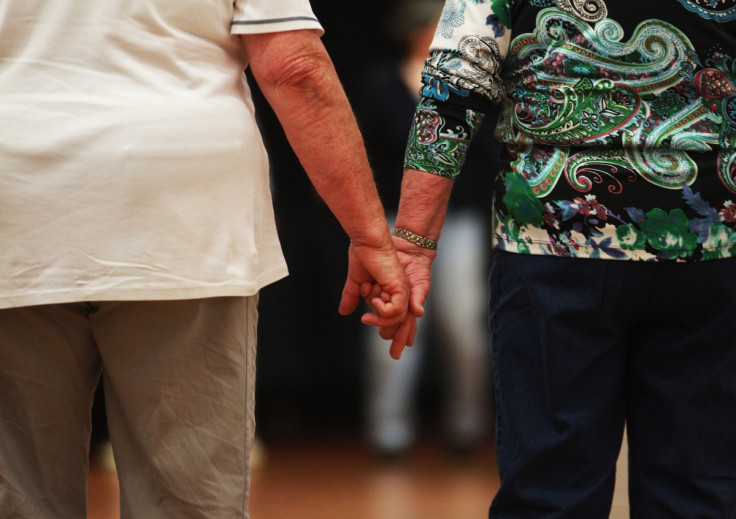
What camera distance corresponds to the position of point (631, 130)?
134 centimetres

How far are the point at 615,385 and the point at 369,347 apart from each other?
2443 millimetres

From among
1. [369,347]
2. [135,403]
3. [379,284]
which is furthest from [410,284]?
[369,347]

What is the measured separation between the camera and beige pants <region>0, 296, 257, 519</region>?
125cm

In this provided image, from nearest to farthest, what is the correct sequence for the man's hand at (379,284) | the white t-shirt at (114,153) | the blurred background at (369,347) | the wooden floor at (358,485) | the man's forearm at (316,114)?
the white t-shirt at (114,153) < the man's forearm at (316,114) < the man's hand at (379,284) < the wooden floor at (358,485) < the blurred background at (369,347)

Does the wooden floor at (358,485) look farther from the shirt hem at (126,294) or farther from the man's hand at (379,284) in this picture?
the shirt hem at (126,294)

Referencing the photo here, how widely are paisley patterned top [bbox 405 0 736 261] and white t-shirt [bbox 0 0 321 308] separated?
1.42 ft

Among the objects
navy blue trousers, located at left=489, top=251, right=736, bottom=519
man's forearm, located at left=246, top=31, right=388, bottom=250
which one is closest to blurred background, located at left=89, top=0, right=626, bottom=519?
navy blue trousers, located at left=489, top=251, right=736, bottom=519

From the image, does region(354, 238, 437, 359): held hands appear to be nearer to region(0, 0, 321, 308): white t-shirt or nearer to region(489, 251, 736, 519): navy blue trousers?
region(489, 251, 736, 519): navy blue trousers

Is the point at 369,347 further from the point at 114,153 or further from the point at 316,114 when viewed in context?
the point at 114,153

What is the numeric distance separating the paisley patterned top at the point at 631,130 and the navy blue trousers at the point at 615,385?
0.04m

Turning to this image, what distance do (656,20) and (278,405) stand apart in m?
2.95

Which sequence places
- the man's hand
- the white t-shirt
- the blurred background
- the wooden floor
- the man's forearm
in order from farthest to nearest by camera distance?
the blurred background
the wooden floor
the man's hand
the man's forearm
the white t-shirt

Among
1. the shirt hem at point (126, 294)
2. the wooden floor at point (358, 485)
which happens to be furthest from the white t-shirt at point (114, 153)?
the wooden floor at point (358, 485)

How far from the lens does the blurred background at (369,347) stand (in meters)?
3.64
